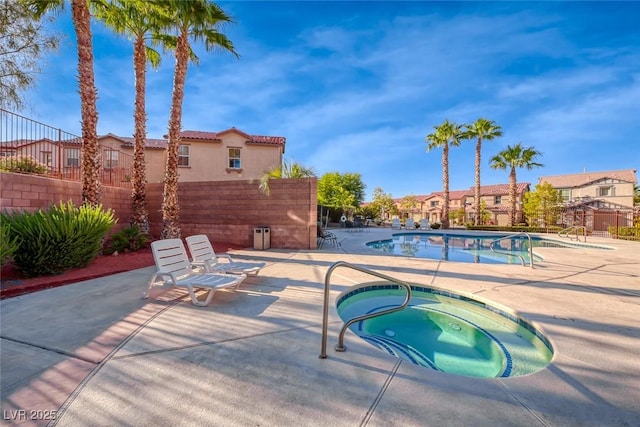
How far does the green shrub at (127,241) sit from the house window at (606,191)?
52.8 m

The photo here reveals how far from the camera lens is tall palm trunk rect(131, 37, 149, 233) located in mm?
9812

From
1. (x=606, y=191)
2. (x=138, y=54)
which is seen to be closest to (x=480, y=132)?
(x=606, y=191)

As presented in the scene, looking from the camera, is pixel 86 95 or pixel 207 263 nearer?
pixel 207 263

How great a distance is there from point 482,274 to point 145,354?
6.76 meters

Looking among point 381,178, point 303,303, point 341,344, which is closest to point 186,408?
point 341,344

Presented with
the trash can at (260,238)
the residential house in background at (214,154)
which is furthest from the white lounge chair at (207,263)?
the residential house in background at (214,154)

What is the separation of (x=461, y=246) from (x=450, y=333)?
11626 millimetres

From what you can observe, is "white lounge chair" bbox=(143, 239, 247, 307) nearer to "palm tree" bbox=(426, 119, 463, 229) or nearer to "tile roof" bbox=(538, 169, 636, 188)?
"palm tree" bbox=(426, 119, 463, 229)

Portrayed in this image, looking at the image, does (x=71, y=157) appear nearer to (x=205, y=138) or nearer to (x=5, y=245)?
(x=205, y=138)

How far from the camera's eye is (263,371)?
2473 mm

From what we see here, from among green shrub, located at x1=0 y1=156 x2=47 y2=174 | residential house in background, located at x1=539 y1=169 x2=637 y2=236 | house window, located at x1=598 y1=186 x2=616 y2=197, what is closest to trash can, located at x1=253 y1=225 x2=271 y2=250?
green shrub, located at x1=0 y1=156 x2=47 y2=174

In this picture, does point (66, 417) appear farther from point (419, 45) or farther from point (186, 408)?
point (419, 45)

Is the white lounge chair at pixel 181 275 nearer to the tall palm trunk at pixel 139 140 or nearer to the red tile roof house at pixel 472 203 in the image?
the tall palm trunk at pixel 139 140

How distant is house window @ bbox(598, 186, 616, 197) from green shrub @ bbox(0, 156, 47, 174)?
55248 millimetres
